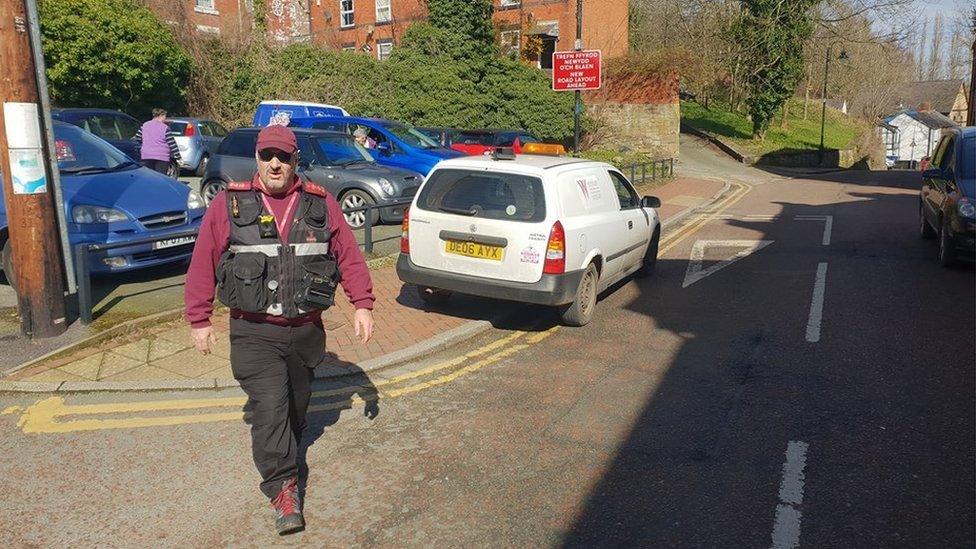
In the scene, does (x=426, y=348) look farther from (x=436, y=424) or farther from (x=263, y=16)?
(x=263, y=16)

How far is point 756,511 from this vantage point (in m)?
4.12

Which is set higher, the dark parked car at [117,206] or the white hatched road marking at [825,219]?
the dark parked car at [117,206]

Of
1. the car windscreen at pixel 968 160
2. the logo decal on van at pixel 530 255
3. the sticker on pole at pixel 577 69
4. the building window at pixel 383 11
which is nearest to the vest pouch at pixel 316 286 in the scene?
the logo decal on van at pixel 530 255

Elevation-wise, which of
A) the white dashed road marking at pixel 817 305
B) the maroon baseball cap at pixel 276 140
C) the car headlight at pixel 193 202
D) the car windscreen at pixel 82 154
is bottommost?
the white dashed road marking at pixel 817 305

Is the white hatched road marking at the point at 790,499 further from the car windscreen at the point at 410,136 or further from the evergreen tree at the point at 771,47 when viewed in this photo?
the evergreen tree at the point at 771,47

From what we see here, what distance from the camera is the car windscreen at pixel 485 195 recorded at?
7.51 m

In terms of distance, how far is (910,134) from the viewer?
2876 inches

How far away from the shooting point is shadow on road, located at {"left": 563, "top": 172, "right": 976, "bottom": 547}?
4023mm

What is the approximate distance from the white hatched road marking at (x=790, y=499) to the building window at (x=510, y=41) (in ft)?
96.4

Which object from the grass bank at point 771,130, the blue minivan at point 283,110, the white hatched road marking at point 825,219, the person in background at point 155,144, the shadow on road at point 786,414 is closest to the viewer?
the shadow on road at point 786,414

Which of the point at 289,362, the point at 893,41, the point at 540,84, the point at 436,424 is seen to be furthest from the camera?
the point at 893,41

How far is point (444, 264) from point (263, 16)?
30879 millimetres

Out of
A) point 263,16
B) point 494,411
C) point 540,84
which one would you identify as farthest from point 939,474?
point 263,16

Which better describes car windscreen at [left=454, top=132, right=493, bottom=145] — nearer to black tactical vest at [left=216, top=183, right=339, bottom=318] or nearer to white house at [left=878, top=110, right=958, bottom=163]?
black tactical vest at [left=216, top=183, right=339, bottom=318]
